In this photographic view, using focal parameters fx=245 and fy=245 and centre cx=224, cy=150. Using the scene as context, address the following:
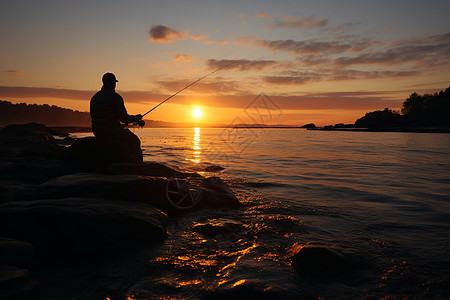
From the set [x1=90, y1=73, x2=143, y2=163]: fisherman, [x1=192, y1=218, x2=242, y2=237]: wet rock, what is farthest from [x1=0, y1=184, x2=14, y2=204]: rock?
[x1=192, y1=218, x2=242, y2=237]: wet rock

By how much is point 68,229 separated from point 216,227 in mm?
2720

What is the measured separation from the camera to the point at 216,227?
5.29 meters

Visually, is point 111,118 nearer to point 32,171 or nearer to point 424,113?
point 32,171

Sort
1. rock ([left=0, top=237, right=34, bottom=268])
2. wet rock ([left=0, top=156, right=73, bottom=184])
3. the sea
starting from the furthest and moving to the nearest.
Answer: wet rock ([left=0, top=156, right=73, bottom=184])
the sea
rock ([left=0, top=237, right=34, bottom=268])

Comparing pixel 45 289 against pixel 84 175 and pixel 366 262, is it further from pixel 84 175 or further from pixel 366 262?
pixel 366 262

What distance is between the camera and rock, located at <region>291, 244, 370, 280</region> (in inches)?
145

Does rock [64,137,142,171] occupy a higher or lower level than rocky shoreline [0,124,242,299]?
higher

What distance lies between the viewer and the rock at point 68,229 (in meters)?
3.87

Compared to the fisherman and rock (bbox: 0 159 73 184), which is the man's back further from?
rock (bbox: 0 159 73 184)

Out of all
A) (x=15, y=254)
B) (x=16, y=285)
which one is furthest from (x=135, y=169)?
(x=16, y=285)

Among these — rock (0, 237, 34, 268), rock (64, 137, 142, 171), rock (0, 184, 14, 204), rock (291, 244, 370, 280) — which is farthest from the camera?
rock (64, 137, 142, 171)

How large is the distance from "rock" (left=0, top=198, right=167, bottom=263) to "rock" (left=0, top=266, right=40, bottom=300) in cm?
114

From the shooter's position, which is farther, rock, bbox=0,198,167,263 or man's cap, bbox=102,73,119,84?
man's cap, bbox=102,73,119,84

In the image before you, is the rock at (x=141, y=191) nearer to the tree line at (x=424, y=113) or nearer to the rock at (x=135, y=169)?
the rock at (x=135, y=169)
